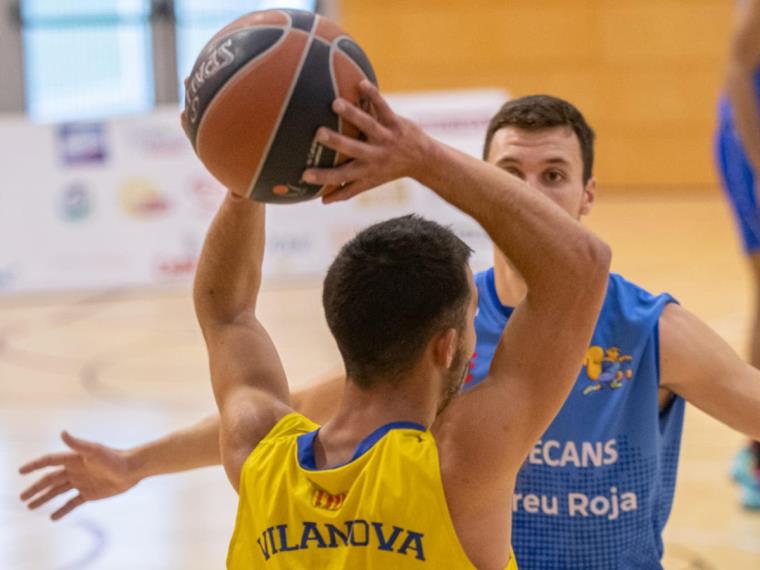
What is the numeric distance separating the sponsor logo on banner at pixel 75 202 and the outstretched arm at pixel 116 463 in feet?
22.9

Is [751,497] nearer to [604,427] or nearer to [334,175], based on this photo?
[604,427]

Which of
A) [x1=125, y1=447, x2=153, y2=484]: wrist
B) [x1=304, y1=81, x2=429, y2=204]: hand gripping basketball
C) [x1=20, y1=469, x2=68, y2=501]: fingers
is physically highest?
[x1=304, y1=81, x2=429, y2=204]: hand gripping basketball

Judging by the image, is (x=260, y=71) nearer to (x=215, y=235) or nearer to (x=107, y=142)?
→ (x=215, y=235)

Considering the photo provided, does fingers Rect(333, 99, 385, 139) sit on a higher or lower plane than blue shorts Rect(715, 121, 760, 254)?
higher

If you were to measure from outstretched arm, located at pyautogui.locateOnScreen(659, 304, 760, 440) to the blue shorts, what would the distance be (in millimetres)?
2476

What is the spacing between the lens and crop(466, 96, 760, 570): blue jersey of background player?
2.54 m

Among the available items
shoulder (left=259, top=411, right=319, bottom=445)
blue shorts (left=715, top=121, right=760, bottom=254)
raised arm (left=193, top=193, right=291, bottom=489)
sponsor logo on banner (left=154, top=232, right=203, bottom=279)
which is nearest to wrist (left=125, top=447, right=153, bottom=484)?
raised arm (left=193, top=193, right=291, bottom=489)

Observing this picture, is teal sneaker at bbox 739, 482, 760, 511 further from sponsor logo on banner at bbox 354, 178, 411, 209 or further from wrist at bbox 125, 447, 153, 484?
sponsor logo on banner at bbox 354, 178, 411, 209

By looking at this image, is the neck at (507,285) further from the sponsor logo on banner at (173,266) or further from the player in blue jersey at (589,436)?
the sponsor logo on banner at (173,266)

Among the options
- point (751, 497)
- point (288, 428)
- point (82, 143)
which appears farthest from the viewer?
point (82, 143)

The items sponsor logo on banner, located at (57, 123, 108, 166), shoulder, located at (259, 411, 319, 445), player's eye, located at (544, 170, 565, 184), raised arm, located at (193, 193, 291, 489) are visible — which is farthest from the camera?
sponsor logo on banner, located at (57, 123, 108, 166)

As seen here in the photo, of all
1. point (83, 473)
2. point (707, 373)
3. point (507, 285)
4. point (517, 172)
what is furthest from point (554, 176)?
point (83, 473)

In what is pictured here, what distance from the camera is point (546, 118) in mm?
→ 2664

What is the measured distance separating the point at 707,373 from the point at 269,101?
3.58 feet
